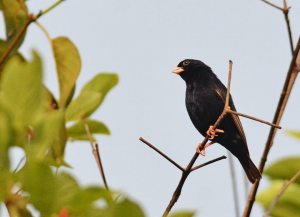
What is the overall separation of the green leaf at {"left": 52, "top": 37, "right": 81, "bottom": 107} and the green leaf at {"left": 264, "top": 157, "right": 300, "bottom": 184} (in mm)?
1710

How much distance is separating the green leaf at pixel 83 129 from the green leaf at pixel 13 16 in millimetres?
457

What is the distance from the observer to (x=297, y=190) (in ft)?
9.36

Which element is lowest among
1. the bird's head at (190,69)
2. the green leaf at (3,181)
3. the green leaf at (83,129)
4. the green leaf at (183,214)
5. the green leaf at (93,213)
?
the green leaf at (83,129)

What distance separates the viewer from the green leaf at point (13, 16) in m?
1.91

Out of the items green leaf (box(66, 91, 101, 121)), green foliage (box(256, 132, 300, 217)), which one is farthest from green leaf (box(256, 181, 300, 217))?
green leaf (box(66, 91, 101, 121))

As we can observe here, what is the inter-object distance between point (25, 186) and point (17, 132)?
0.65 feet

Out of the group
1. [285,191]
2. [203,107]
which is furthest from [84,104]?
[203,107]

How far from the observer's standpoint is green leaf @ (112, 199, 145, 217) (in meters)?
0.93

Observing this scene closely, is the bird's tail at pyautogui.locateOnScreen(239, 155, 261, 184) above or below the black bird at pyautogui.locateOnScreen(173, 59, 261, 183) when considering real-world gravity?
below

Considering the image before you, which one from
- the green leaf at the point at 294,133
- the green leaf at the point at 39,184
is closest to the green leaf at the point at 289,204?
the green leaf at the point at 294,133

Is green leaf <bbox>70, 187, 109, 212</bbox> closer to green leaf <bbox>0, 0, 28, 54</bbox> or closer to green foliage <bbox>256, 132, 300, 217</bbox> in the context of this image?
Result: green leaf <bbox>0, 0, 28, 54</bbox>

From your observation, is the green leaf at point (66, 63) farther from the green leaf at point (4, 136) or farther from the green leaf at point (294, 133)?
the green leaf at point (294, 133)

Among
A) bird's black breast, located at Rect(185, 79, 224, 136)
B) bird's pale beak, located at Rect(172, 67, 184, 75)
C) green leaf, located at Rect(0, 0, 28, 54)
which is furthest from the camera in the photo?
bird's pale beak, located at Rect(172, 67, 184, 75)

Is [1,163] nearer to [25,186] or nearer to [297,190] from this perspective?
[25,186]
